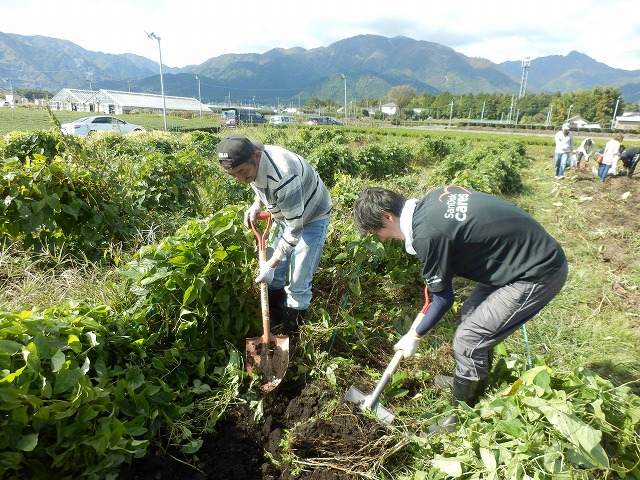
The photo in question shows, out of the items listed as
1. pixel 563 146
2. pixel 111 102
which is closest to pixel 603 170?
Result: pixel 563 146

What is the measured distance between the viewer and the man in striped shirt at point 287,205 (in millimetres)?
2473

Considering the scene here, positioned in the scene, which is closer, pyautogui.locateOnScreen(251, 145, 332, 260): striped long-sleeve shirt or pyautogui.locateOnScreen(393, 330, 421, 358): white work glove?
pyautogui.locateOnScreen(393, 330, 421, 358): white work glove

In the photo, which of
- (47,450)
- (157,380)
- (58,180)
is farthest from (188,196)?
(47,450)

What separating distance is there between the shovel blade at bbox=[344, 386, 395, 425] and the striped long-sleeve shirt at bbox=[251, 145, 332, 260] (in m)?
1.10

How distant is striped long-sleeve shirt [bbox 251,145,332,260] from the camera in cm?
258

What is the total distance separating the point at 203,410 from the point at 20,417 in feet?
3.68

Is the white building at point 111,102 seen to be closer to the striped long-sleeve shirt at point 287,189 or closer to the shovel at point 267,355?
the striped long-sleeve shirt at point 287,189

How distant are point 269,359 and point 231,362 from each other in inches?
10.7

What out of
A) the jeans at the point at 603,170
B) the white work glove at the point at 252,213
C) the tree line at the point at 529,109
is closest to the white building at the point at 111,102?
the tree line at the point at 529,109

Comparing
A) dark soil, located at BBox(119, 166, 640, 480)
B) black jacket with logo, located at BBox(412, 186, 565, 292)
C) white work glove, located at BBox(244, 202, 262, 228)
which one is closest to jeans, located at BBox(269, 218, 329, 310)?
white work glove, located at BBox(244, 202, 262, 228)

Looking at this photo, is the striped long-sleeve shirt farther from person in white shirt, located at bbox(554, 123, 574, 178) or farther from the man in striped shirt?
person in white shirt, located at bbox(554, 123, 574, 178)

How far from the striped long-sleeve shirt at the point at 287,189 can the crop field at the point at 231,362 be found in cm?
50

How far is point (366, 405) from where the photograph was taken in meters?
2.46

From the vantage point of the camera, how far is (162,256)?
8.57 ft
